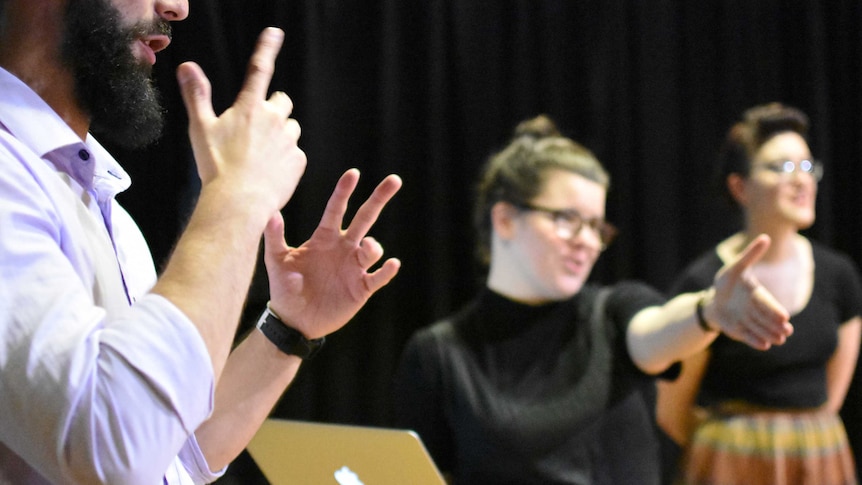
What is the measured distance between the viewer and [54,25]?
934 mm

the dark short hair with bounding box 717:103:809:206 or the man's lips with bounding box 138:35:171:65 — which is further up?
the man's lips with bounding box 138:35:171:65

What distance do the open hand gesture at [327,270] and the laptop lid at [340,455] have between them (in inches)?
5.8

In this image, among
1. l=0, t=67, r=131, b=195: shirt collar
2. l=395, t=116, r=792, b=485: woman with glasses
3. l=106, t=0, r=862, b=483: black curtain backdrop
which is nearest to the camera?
l=0, t=67, r=131, b=195: shirt collar

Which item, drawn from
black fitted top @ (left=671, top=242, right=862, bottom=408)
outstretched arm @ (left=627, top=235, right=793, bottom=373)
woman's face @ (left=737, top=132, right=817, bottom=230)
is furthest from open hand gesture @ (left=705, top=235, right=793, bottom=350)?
woman's face @ (left=737, top=132, right=817, bottom=230)

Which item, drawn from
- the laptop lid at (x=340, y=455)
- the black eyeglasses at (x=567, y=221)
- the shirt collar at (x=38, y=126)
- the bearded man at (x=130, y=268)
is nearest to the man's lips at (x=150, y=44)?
the bearded man at (x=130, y=268)

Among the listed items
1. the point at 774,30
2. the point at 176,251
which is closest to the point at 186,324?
the point at 176,251

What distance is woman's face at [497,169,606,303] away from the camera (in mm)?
2217

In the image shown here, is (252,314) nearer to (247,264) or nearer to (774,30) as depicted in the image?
(247,264)

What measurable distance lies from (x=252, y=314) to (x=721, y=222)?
163 cm

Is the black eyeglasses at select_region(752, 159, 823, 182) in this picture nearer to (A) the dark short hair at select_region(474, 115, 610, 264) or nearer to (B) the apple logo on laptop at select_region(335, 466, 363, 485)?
(A) the dark short hair at select_region(474, 115, 610, 264)

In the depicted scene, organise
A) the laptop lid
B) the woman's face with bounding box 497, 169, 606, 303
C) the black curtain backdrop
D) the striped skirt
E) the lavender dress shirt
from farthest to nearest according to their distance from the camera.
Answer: the black curtain backdrop < the striped skirt < the woman's face with bounding box 497, 169, 606, 303 < the laptop lid < the lavender dress shirt

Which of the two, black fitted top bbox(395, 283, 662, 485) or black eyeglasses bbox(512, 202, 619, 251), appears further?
black eyeglasses bbox(512, 202, 619, 251)

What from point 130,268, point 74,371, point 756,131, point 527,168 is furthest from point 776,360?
point 74,371

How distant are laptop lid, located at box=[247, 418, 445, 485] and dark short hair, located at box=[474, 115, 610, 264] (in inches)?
44.6
